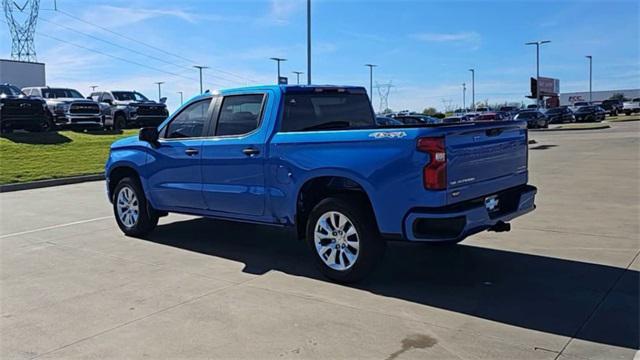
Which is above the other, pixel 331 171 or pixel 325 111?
pixel 325 111

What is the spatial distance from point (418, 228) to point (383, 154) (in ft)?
2.35

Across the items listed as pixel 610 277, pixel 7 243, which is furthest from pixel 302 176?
pixel 7 243

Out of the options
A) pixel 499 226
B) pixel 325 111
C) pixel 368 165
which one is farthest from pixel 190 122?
pixel 499 226

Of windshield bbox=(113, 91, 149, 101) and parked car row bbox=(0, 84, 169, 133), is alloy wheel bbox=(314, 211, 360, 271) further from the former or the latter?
windshield bbox=(113, 91, 149, 101)

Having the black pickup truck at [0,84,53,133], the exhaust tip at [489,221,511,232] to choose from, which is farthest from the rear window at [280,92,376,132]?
the black pickup truck at [0,84,53,133]

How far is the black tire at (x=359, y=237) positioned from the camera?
531cm

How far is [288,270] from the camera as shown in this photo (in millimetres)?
6117

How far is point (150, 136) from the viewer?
24.2ft

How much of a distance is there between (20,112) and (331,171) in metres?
19.8

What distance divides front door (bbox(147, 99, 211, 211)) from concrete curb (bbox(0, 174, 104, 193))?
26.3 ft

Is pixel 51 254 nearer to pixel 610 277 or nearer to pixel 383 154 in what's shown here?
pixel 383 154

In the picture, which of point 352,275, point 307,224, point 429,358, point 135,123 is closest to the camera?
point 429,358

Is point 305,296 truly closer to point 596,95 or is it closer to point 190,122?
point 190,122

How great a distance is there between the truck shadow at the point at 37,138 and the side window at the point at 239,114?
1637 centimetres
